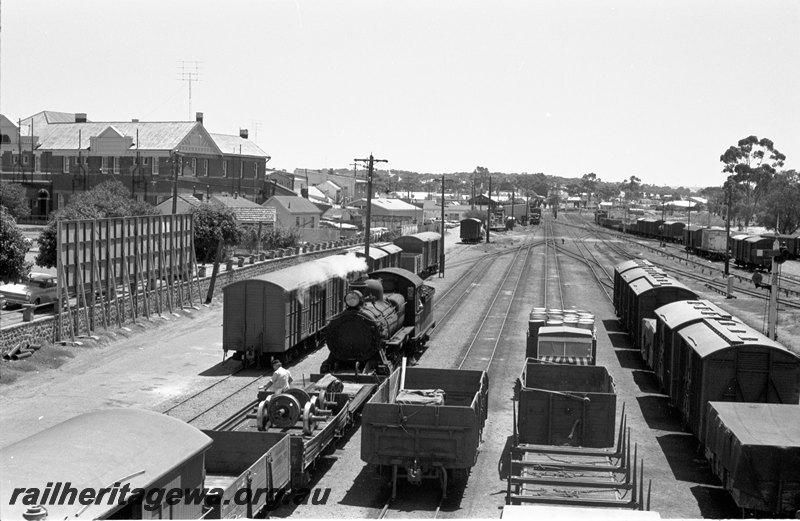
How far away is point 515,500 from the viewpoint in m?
16.0

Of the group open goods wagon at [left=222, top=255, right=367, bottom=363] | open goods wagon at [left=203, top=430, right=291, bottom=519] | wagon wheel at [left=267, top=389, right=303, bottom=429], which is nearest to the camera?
open goods wagon at [left=203, top=430, right=291, bottom=519]

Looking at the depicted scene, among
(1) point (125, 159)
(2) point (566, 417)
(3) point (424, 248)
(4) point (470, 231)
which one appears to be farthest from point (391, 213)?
(2) point (566, 417)

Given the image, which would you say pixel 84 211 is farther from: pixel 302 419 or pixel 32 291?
pixel 302 419

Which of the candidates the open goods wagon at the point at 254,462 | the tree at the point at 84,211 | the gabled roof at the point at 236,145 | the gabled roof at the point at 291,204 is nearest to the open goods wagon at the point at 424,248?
the tree at the point at 84,211

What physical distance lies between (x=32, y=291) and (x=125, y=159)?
5208 cm

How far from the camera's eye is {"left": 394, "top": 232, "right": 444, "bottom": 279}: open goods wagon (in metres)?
56.1

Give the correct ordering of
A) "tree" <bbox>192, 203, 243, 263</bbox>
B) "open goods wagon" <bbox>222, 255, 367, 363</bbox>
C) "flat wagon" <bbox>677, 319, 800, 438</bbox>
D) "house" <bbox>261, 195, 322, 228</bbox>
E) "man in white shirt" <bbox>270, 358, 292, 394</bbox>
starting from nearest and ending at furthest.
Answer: "man in white shirt" <bbox>270, 358, 292, 394</bbox>
"flat wagon" <bbox>677, 319, 800, 438</bbox>
"open goods wagon" <bbox>222, 255, 367, 363</bbox>
"tree" <bbox>192, 203, 243, 263</bbox>
"house" <bbox>261, 195, 322, 228</bbox>

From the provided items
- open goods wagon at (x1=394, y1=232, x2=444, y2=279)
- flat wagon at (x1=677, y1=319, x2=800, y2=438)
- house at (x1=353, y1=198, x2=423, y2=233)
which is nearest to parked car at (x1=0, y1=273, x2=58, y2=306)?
open goods wagon at (x1=394, y1=232, x2=444, y2=279)

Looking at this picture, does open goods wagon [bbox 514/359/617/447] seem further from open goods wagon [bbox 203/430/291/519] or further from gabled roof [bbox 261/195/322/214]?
gabled roof [bbox 261/195/322/214]

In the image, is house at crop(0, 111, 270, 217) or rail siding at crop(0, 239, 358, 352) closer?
rail siding at crop(0, 239, 358, 352)

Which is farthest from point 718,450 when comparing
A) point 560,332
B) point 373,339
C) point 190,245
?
point 190,245

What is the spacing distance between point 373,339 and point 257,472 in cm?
1112

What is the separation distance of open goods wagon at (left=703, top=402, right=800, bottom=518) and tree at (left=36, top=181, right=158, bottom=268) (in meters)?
27.1

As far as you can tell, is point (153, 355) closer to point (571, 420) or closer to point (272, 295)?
point (272, 295)
